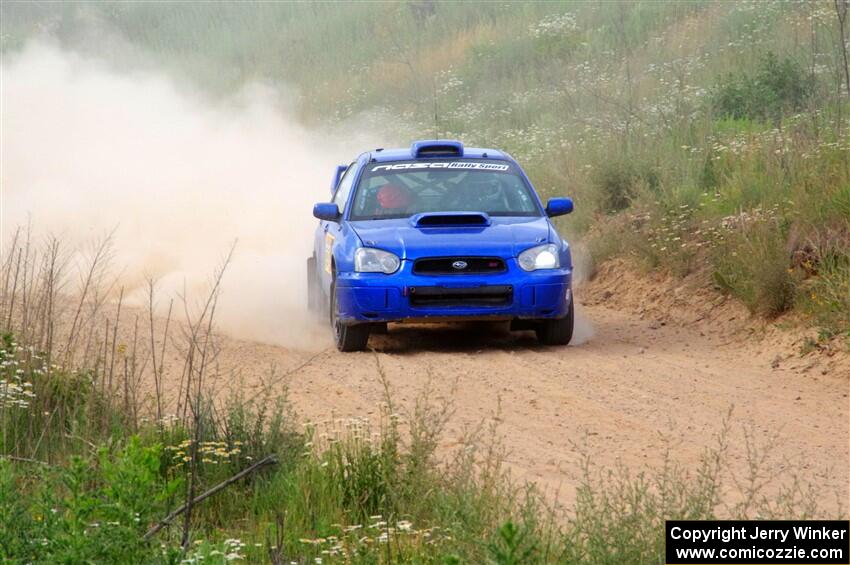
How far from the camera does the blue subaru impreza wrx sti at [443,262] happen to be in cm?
1210

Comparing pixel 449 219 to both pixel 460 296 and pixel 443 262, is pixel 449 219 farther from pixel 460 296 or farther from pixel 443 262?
pixel 460 296

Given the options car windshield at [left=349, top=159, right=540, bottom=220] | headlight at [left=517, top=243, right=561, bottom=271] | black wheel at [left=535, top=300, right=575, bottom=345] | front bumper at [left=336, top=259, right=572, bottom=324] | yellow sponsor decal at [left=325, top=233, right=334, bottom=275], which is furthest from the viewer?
car windshield at [left=349, top=159, right=540, bottom=220]

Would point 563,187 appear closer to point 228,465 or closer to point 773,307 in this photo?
point 773,307

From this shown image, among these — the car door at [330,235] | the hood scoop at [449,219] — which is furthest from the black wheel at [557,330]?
the car door at [330,235]

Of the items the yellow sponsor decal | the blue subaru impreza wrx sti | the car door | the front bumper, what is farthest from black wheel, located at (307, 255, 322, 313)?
the front bumper

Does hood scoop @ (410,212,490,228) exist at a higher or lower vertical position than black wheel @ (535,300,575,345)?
higher

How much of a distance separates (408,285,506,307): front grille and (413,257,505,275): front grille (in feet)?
0.44

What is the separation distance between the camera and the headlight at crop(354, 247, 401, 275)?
1214 centimetres

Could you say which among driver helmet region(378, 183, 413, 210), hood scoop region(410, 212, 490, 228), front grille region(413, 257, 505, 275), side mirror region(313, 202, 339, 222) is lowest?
front grille region(413, 257, 505, 275)

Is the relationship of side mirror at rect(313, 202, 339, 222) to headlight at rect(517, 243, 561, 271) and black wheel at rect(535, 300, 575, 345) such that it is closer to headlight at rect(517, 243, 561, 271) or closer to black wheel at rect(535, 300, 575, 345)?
headlight at rect(517, 243, 561, 271)

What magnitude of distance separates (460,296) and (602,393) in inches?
80.7

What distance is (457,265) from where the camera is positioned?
12172 mm

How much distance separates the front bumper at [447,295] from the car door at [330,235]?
800 millimetres

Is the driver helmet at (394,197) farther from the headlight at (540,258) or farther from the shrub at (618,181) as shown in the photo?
the shrub at (618,181)
